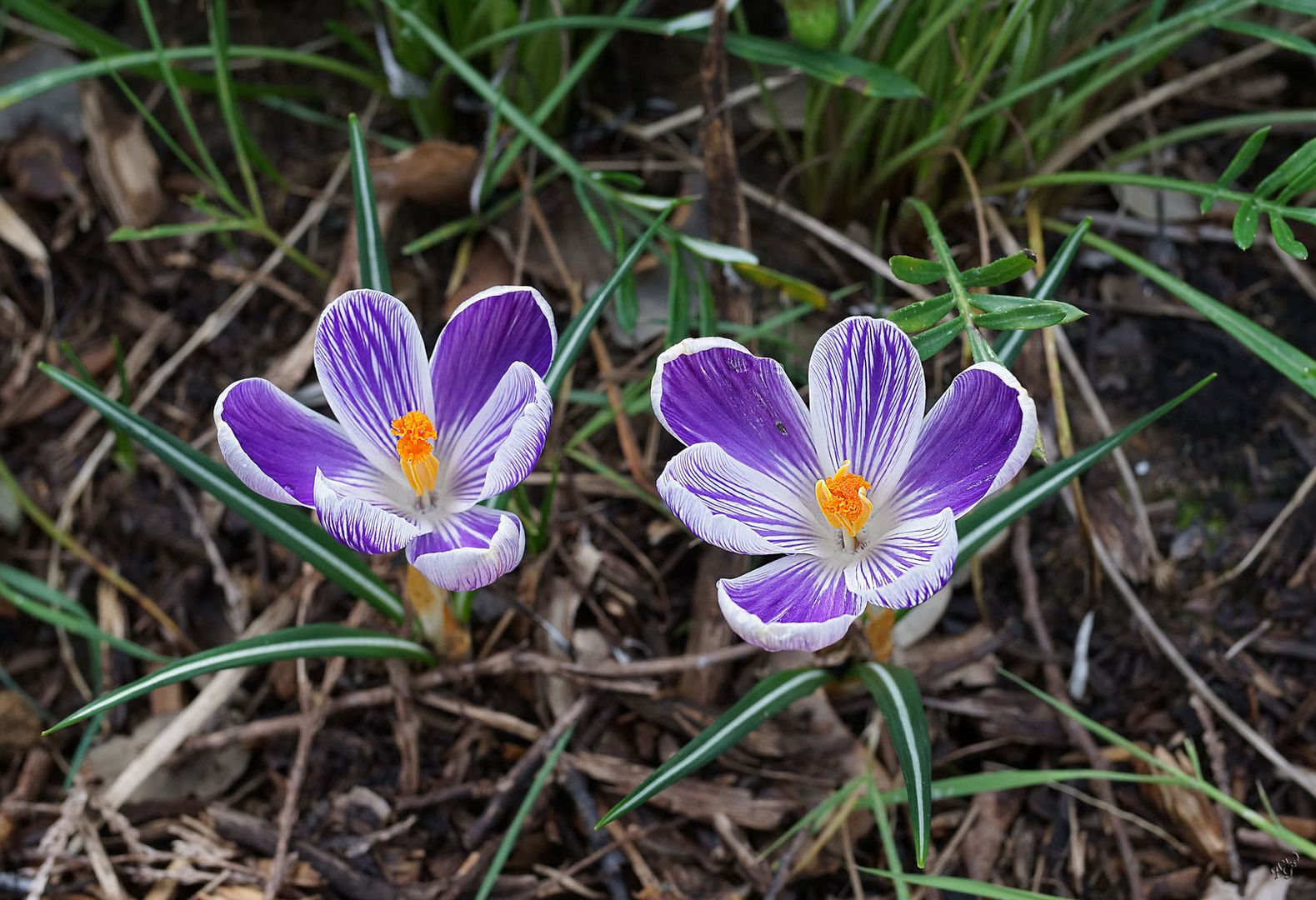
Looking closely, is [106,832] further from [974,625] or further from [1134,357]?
[1134,357]

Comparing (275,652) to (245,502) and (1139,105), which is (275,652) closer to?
(245,502)

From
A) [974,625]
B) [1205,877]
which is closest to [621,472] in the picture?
[974,625]

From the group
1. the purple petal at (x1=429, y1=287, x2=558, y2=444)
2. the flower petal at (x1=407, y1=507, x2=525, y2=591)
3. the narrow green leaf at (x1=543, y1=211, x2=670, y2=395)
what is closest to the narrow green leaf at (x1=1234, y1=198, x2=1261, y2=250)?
the narrow green leaf at (x1=543, y1=211, x2=670, y2=395)

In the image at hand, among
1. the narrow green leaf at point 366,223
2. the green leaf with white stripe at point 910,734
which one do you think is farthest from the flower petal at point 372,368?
the green leaf with white stripe at point 910,734

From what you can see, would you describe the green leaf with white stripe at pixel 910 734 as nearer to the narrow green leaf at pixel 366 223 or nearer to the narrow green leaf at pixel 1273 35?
the narrow green leaf at pixel 366 223

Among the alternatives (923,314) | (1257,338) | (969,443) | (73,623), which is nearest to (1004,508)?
(969,443)

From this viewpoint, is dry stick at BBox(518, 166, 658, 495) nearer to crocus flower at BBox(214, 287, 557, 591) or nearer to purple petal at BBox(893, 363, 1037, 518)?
crocus flower at BBox(214, 287, 557, 591)
